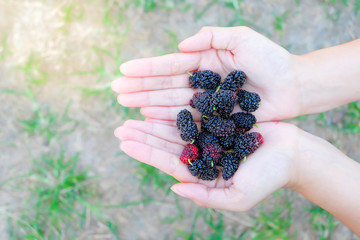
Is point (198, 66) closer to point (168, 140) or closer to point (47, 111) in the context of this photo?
point (168, 140)

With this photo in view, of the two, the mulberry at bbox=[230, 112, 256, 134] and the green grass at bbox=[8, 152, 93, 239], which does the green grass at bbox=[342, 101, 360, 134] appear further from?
the green grass at bbox=[8, 152, 93, 239]

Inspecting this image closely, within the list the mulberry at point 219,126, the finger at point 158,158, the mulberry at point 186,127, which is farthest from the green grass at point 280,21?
the finger at point 158,158

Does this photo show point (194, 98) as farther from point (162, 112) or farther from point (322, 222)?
point (322, 222)

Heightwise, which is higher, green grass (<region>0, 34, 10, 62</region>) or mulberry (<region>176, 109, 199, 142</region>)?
green grass (<region>0, 34, 10, 62</region>)

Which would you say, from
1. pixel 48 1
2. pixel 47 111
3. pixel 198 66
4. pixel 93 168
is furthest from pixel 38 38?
pixel 198 66

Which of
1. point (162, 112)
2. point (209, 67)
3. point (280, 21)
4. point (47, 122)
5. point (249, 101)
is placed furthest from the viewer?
point (280, 21)

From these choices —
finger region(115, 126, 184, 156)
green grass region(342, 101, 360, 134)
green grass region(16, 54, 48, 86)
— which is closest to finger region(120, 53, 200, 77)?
finger region(115, 126, 184, 156)

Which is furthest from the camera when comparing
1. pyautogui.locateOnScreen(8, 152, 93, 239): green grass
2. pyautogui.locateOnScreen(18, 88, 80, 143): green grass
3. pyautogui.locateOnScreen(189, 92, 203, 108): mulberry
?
pyautogui.locateOnScreen(18, 88, 80, 143): green grass

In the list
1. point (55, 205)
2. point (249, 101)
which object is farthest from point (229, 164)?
point (55, 205)
